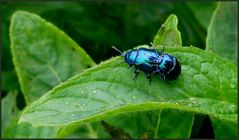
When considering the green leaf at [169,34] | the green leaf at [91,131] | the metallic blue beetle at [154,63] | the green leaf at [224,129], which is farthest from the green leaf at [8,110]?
the green leaf at [224,129]

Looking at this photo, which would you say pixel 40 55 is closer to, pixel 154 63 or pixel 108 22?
pixel 154 63

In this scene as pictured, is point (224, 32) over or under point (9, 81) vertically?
over

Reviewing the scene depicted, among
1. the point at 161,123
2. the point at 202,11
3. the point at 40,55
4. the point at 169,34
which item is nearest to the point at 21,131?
the point at 40,55

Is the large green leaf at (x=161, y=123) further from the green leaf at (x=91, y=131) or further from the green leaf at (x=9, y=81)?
the green leaf at (x=9, y=81)

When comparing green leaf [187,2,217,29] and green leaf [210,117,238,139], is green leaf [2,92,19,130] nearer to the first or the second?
green leaf [210,117,238,139]

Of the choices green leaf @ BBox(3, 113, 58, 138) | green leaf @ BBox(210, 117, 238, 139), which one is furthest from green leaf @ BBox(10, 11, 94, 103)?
green leaf @ BBox(210, 117, 238, 139)

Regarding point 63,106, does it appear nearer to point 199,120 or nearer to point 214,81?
point 214,81
